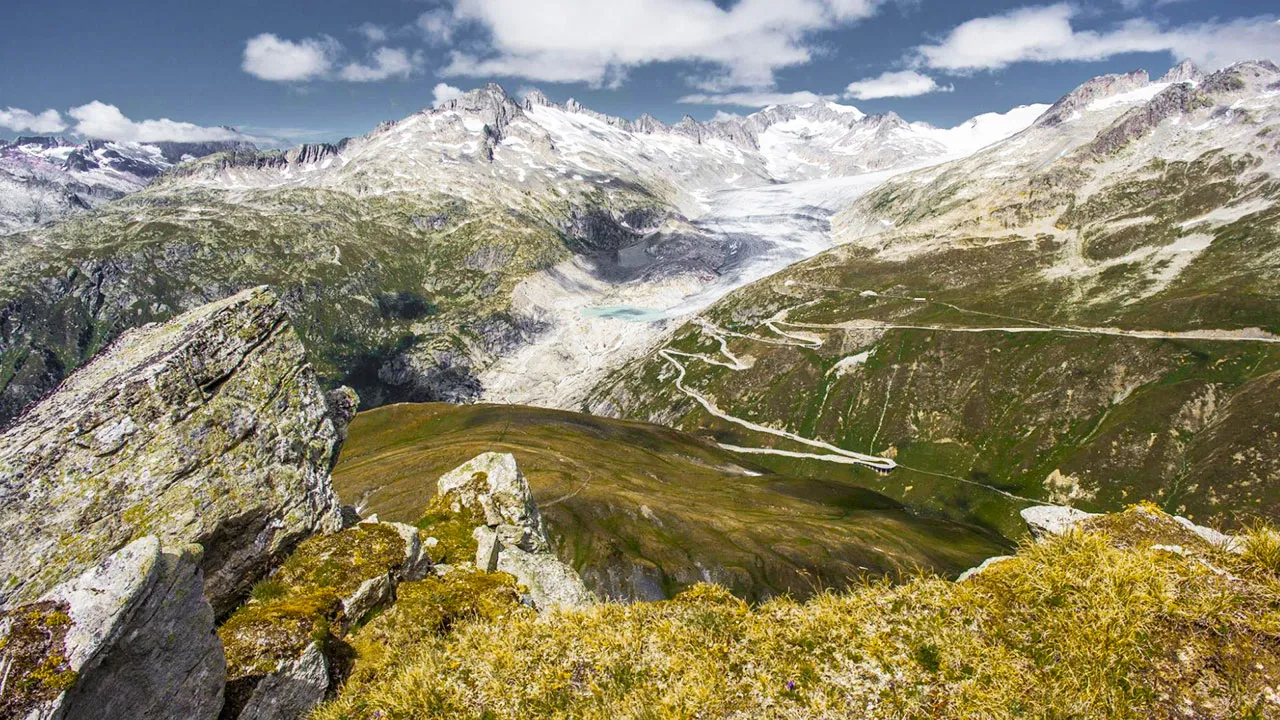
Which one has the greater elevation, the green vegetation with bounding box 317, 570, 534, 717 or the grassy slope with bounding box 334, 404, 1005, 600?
the green vegetation with bounding box 317, 570, 534, 717

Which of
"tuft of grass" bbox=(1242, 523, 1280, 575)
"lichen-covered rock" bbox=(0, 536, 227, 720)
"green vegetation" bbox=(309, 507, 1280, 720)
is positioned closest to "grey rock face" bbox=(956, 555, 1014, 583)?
"green vegetation" bbox=(309, 507, 1280, 720)

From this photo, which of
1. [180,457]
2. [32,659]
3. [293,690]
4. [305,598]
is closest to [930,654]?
[293,690]

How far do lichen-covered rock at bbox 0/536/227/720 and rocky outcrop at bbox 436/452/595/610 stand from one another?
32.4 feet

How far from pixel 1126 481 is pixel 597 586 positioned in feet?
558

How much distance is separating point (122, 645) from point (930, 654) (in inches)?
515

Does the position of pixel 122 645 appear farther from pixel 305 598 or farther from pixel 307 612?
pixel 305 598

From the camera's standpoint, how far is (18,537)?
497 inches

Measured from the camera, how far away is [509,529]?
24953 mm

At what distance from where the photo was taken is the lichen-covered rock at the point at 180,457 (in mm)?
13141

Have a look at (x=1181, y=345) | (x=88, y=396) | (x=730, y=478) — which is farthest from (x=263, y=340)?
(x=1181, y=345)

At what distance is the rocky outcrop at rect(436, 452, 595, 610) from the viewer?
71.2ft

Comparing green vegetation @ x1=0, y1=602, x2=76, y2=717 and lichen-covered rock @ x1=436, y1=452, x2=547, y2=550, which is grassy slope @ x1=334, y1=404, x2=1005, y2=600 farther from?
green vegetation @ x1=0, y1=602, x2=76, y2=717

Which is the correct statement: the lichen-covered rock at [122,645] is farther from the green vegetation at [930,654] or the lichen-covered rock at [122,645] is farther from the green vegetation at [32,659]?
the green vegetation at [930,654]

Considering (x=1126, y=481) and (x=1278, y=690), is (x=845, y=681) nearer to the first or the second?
(x=1278, y=690)
